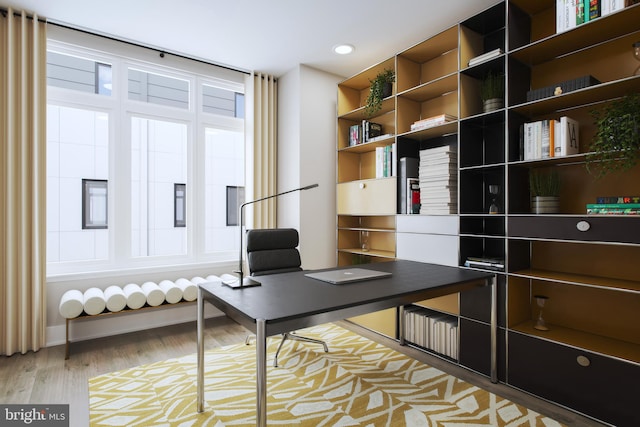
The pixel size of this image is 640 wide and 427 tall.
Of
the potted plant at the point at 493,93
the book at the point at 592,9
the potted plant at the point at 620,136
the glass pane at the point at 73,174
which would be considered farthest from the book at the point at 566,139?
the glass pane at the point at 73,174

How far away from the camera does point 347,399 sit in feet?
7.21

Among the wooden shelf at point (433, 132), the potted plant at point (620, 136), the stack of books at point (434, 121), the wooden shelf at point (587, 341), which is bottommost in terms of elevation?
the wooden shelf at point (587, 341)

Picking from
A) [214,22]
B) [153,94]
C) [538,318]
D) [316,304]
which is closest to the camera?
[316,304]

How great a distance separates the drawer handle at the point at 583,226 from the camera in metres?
1.93

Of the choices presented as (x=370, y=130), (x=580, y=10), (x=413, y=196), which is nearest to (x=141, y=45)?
(x=370, y=130)

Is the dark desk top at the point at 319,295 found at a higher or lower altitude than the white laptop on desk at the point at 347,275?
lower

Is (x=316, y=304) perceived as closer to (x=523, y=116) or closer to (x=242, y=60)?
(x=523, y=116)

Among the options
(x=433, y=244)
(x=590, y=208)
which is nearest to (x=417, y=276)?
(x=433, y=244)

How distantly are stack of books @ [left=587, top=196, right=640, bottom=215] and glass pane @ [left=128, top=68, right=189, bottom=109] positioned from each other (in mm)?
3788

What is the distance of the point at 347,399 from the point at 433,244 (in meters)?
1.34

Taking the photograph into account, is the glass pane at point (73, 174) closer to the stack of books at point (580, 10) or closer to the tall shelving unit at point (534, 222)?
the tall shelving unit at point (534, 222)

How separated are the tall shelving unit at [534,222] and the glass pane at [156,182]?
2343 millimetres

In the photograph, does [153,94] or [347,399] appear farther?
[153,94]

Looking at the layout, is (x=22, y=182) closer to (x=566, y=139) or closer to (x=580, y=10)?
(x=566, y=139)
